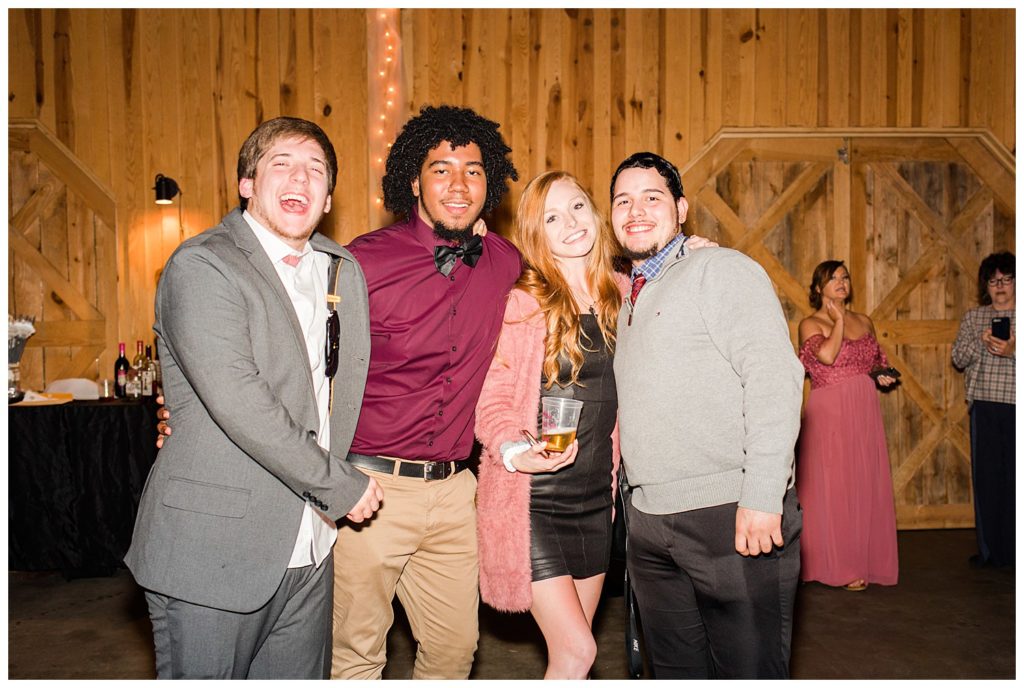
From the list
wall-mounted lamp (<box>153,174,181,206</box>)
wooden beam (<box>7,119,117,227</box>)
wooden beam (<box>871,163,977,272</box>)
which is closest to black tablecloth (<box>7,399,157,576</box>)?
wall-mounted lamp (<box>153,174,181,206</box>)

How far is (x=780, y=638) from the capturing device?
2057 mm

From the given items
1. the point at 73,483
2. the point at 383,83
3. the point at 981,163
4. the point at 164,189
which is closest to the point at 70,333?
the point at 164,189

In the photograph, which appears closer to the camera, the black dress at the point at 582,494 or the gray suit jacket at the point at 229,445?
the gray suit jacket at the point at 229,445

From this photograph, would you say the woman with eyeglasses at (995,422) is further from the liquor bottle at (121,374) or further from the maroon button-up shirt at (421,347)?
the liquor bottle at (121,374)

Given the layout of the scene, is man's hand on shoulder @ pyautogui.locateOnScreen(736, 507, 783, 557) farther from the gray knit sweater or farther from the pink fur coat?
the pink fur coat

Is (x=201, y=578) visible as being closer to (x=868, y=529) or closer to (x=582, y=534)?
(x=582, y=534)

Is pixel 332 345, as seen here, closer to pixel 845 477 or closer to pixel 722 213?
pixel 845 477

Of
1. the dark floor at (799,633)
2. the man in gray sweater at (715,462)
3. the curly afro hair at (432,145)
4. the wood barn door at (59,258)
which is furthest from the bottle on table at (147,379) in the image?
the man in gray sweater at (715,462)

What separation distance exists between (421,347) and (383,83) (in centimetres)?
405

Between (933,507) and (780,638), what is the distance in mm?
4917

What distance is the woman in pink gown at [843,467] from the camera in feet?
15.2

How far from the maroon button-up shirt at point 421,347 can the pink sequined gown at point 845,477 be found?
3.08m

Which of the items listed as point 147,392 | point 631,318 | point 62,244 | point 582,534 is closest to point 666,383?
point 631,318

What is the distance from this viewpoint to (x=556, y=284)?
2.60m
